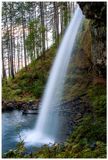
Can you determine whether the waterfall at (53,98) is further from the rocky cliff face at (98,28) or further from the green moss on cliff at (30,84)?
the rocky cliff face at (98,28)

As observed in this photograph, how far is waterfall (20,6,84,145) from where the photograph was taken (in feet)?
49.9

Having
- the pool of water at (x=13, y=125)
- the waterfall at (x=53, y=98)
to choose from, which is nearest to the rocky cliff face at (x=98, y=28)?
the waterfall at (x=53, y=98)

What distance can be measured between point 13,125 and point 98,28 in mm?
6557

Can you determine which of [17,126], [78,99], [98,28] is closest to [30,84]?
[78,99]

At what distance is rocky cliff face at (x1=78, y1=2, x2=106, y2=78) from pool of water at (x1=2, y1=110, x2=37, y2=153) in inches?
180

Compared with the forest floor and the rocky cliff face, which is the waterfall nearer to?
the forest floor

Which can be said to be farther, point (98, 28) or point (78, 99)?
point (78, 99)

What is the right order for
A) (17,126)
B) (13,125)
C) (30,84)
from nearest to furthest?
(17,126) → (13,125) → (30,84)

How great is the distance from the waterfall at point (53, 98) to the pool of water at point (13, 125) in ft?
1.31

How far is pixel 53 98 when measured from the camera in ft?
70.4

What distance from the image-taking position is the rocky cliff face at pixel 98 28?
435 inches

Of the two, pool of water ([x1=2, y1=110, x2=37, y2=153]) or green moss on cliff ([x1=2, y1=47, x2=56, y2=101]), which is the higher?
green moss on cliff ([x1=2, y1=47, x2=56, y2=101])

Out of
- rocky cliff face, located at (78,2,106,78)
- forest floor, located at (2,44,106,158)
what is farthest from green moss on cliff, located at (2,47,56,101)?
rocky cliff face, located at (78,2,106,78)

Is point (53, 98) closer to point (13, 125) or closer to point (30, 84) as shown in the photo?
point (13, 125)
